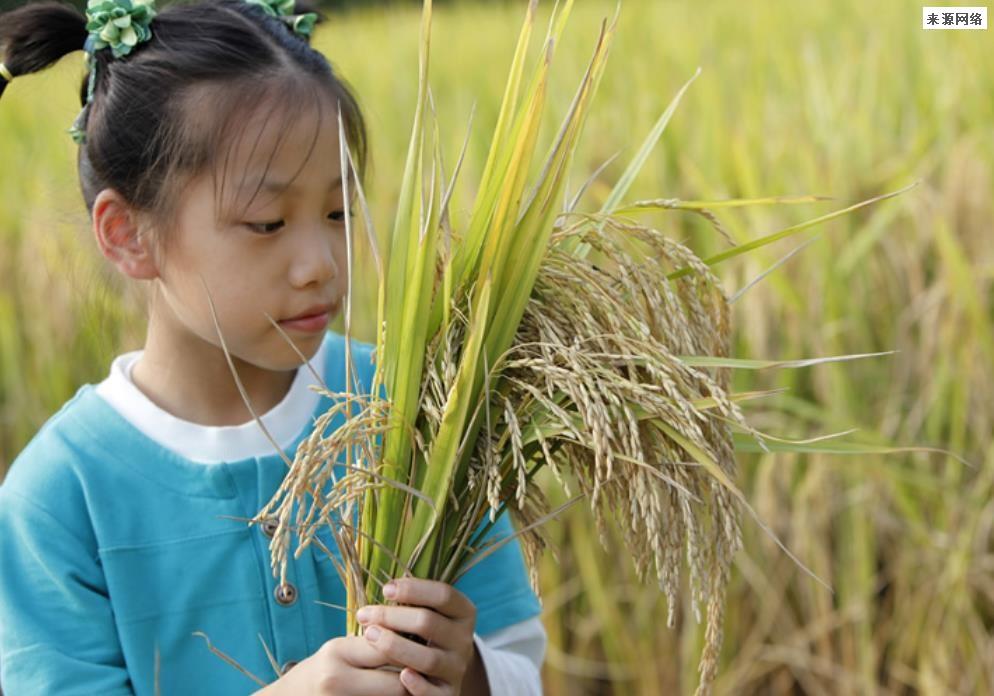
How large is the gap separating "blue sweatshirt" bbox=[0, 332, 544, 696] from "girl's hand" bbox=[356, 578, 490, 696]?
24cm

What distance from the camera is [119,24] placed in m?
1.42

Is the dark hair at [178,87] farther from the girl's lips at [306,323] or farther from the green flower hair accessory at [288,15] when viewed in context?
the girl's lips at [306,323]

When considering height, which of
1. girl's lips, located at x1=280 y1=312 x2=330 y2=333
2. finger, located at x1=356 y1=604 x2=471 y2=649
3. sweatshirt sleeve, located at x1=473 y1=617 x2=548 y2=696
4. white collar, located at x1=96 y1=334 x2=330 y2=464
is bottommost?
sweatshirt sleeve, located at x1=473 y1=617 x2=548 y2=696

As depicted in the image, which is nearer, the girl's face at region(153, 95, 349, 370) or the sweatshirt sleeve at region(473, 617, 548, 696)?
the girl's face at region(153, 95, 349, 370)

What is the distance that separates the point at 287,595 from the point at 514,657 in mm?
293

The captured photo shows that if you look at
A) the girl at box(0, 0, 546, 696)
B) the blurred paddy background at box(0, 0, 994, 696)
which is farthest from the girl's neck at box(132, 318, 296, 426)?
the blurred paddy background at box(0, 0, 994, 696)

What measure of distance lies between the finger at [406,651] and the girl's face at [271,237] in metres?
0.34

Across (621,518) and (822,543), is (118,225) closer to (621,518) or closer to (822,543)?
(621,518)

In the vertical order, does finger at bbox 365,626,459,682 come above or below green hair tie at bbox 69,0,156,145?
below

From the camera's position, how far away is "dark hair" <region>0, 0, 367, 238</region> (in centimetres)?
136

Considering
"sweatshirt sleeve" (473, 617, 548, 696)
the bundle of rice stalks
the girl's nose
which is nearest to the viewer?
the bundle of rice stalks

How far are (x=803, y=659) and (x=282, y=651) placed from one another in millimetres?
1407

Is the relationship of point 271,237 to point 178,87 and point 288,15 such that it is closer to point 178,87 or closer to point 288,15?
point 178,87

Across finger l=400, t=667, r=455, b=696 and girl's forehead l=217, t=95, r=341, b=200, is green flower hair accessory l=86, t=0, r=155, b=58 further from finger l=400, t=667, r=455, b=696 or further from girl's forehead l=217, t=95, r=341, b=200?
finger l=400, t=667, r=455, b=696
